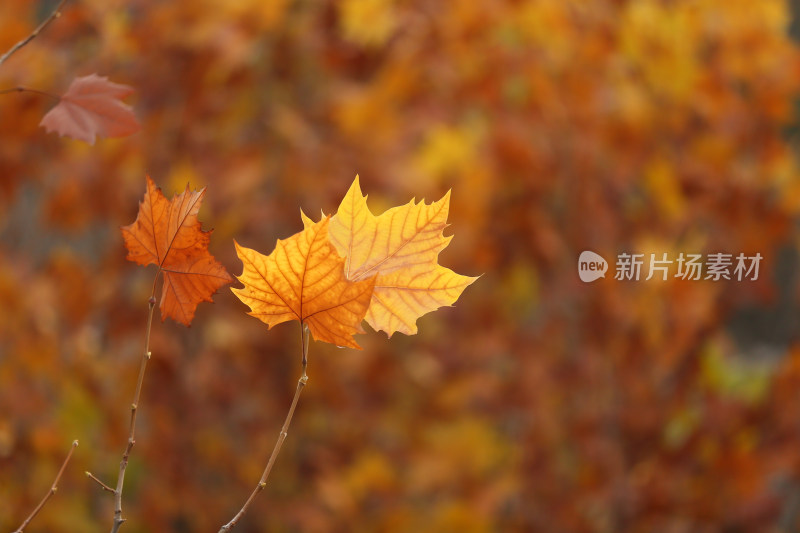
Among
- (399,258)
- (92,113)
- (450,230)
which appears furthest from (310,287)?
(450,230)

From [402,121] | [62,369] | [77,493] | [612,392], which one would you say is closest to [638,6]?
[402,121]

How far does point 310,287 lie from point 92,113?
20cm

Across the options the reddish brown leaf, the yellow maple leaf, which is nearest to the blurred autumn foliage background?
the reddish brown leaf

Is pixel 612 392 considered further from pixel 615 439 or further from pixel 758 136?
pixel 758 136

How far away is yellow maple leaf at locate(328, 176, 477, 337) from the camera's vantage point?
36 cm

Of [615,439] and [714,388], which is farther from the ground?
[714,388]

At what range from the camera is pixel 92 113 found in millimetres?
467

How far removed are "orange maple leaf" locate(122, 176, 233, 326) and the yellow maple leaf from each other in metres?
0.06

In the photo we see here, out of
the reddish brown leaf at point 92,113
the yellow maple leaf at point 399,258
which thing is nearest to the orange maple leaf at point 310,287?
the yellow maple leaf at point 399,258

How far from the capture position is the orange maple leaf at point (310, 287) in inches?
13.6

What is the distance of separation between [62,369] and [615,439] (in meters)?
→ 1.30

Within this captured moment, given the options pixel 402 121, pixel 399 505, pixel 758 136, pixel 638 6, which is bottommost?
pixel 399 505

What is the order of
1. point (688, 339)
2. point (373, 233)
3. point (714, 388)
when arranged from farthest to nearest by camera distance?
point (714, 388), point (688, 339), point (373, 233)

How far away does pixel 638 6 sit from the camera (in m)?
1.96
